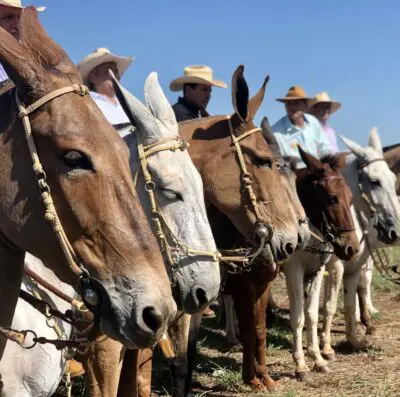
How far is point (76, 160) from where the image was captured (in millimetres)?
2016

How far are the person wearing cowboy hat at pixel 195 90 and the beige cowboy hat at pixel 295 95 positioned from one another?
2312 millimetres

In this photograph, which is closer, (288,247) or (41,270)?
(41,270)

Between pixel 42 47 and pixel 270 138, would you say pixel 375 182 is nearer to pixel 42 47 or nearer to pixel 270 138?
pixel 270 138

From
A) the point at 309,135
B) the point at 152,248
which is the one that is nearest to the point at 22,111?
the point at 152,248

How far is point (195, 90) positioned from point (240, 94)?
1.92 metres

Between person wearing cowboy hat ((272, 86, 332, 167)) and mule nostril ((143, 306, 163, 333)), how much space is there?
637 centimetres

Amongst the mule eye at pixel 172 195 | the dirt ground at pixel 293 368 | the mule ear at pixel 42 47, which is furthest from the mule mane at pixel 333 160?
the mule ear at pixel 42 47

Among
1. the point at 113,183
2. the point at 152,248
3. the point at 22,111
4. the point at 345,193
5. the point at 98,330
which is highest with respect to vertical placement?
the point at 345,193

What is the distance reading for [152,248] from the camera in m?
2.04

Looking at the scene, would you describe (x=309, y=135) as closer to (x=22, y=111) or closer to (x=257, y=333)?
(x=257, y=333)

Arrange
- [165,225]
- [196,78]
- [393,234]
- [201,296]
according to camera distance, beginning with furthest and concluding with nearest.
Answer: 1. [393,234]
2. [196,78]
3. [165,225]
4. [201,296]

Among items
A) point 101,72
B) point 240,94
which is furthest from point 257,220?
point 101,72

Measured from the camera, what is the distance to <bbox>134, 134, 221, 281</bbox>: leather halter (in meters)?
3.50

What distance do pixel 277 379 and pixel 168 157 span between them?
12.4 ft
